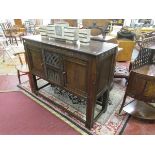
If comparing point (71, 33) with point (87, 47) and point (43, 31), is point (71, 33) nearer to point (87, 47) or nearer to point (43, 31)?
point (87, 47)

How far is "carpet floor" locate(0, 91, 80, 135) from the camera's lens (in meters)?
1.85

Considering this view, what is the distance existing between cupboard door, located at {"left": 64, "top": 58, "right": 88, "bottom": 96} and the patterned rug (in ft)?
1.71

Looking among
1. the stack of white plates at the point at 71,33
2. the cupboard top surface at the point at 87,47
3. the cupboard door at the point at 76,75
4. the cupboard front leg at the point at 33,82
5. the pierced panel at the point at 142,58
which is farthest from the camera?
the cupboard front leg at the point at 33,82

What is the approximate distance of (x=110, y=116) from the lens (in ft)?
6.91

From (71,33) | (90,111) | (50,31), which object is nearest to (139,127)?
(90,111)

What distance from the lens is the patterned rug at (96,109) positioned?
6.17 feet

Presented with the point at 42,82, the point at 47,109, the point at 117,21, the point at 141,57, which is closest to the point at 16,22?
the point at 117,21

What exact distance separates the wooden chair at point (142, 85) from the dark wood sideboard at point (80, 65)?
33 centimetres

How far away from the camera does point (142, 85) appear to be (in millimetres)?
1765

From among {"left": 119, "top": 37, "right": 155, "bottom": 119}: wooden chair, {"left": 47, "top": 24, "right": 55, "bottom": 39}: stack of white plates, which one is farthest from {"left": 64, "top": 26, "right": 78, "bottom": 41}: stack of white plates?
{"left": 119, "top": 37, "right": 155, "bottom": 119}: wooden chair

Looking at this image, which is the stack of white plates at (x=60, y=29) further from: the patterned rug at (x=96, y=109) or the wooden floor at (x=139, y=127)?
the wooden floor at (x=139, y=127)

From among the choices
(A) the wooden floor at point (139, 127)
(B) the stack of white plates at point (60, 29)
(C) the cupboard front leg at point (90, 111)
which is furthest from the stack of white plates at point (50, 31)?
(A) the wooden floor at point (139, 127)

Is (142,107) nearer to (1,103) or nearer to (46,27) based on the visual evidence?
(46,27)

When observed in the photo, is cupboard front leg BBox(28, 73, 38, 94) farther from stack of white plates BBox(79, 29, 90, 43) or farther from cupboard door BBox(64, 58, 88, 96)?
stack of white plates BBox(79, 29, 90, 43)
